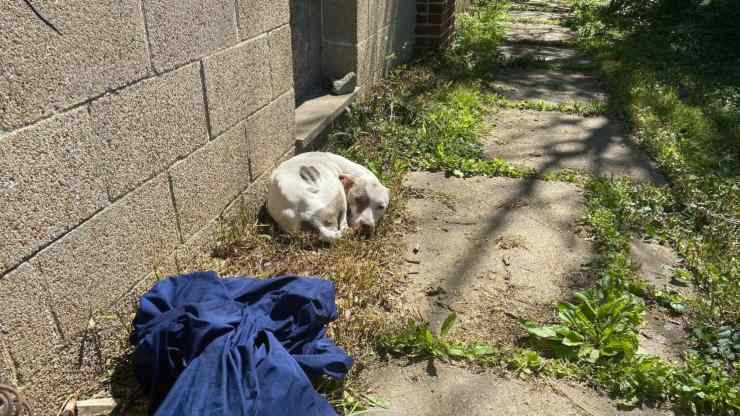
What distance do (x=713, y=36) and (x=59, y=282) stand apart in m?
8.67

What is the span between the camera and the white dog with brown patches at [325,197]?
10.7ft

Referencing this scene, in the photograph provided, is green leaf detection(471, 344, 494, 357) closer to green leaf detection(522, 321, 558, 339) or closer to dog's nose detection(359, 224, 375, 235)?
green leaf detection(522, 321, 558, 339)

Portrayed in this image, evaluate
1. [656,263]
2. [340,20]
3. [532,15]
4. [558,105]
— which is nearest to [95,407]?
[656,263]

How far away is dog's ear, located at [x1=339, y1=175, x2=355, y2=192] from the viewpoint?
3.54m

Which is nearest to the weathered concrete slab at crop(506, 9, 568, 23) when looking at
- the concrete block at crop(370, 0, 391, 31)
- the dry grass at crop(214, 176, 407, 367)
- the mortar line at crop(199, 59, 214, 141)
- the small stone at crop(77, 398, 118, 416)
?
the concrete block at crop(370, 0, 391, 31)

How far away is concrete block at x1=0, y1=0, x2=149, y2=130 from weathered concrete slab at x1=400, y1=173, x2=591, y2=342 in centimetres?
167

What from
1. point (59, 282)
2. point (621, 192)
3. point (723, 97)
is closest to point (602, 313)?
point (621, 192)

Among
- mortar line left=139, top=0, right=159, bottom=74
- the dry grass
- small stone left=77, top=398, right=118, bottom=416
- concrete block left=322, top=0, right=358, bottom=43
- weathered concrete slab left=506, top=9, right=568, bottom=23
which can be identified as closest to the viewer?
small stone left=77, top=398, right=118, bottom=416

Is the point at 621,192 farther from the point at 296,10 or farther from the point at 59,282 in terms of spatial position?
the point at 59,282

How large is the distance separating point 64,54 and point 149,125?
0.52m

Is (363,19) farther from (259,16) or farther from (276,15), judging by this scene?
(259,16)

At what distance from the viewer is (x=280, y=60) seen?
11.7ft

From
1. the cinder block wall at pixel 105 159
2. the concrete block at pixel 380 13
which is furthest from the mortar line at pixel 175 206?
the concrete block at pixel 380 13

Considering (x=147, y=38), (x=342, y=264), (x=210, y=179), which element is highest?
(x=147, y=38)
